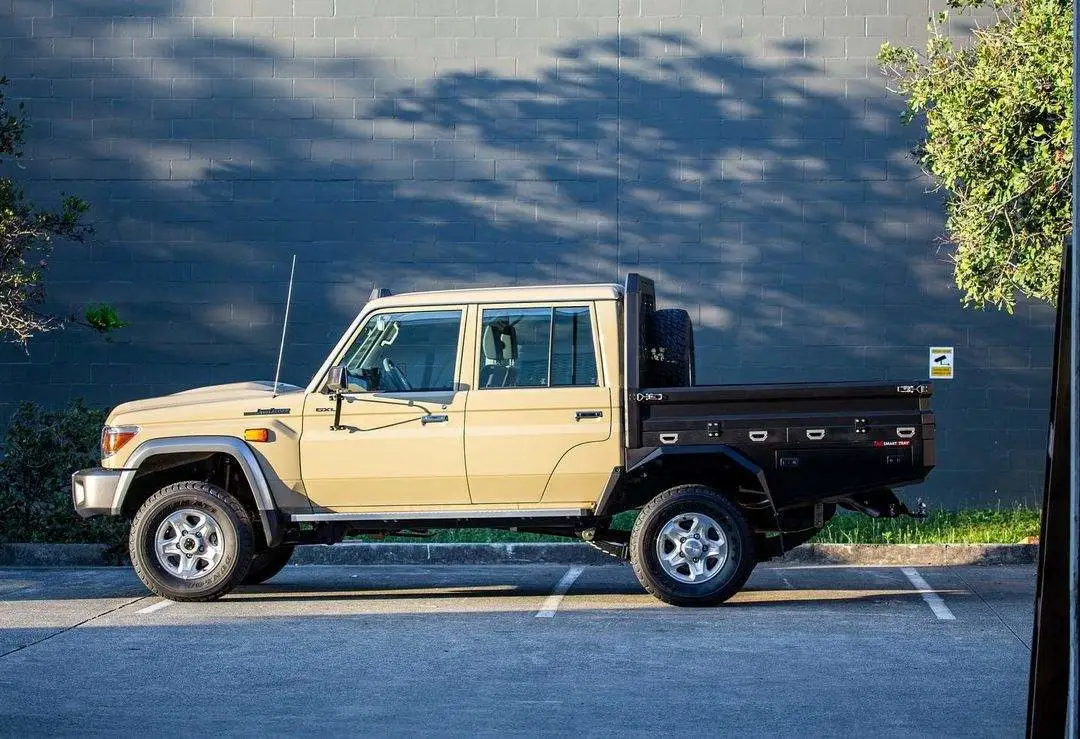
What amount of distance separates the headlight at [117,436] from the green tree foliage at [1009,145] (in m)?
7.21

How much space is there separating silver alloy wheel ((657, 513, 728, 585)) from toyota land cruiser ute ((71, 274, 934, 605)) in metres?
0.01

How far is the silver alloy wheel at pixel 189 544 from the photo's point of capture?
1075cm

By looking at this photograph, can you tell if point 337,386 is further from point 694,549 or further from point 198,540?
point 694,549

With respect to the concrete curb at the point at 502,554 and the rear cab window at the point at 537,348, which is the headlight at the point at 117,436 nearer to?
the rear cab window at the point at 537,348

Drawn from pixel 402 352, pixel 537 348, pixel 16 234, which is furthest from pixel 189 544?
pixel 16 234

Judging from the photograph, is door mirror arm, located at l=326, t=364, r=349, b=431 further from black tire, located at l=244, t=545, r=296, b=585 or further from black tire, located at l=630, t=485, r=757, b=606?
black tire, located at l=630, t=485, r=757, b=606

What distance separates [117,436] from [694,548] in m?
4.20

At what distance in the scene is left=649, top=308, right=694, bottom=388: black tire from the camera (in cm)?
1087

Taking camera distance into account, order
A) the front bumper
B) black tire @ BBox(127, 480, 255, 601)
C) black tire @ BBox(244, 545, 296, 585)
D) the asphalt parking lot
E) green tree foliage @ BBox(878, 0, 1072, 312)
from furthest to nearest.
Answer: green tree foliage @ BBox(878, 0, 1072, 312)
black tire @ BBox(244, 545, 296, 585)
the front bumper
black tire @ BBox(127, 480, 255, 601)
the asphalt parking lot

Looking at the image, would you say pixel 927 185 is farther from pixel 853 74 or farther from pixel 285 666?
pixel 285 666

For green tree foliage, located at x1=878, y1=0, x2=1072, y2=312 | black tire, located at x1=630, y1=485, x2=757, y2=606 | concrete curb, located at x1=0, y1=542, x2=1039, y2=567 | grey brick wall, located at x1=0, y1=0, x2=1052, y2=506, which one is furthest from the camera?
grey brick wall, located at x1=0, y1=0, x2=1052, y2=506

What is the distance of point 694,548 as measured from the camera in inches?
404

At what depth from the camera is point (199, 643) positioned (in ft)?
29.5

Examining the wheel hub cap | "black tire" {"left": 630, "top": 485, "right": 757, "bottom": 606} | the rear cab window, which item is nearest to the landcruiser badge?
the rear cab window
